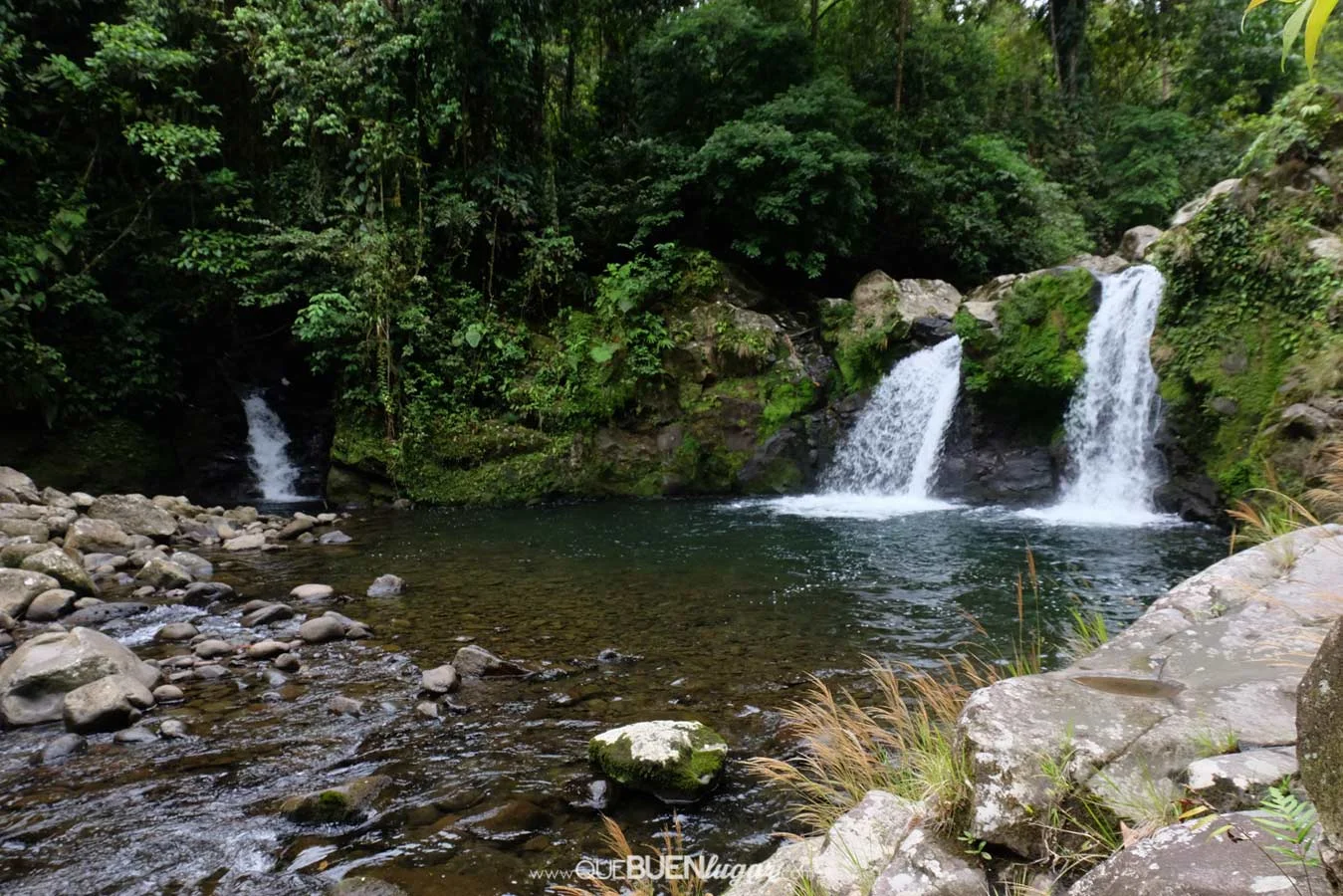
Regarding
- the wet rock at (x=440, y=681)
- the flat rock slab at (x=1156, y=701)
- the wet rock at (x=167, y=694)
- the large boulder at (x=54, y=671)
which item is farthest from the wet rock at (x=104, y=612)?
the flat rock slab at (x=1156, y=701)

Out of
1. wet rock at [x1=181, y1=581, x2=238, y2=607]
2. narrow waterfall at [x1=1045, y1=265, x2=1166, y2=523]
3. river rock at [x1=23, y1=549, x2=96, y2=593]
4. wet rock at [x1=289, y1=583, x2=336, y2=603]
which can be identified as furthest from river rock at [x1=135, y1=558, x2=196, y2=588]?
narrow waterfall at [x1=1045, y1=265, x2=1166, y2=523]

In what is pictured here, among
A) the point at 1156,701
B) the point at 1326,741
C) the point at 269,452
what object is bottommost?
the point at 1156,701

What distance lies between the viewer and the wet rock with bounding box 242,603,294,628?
6258 mm

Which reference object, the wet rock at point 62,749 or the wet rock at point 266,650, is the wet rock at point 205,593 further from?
the wet rock at point 62,749

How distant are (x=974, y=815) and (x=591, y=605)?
4.84 metres

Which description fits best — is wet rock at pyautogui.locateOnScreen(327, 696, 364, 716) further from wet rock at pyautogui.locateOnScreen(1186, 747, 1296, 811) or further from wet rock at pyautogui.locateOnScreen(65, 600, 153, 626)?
wet rock at pyautogui.locateOnScreen(1186, 747, 1296, 811)

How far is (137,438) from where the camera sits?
12.3 m

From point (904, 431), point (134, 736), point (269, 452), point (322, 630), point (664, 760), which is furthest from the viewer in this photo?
point (269, 452)

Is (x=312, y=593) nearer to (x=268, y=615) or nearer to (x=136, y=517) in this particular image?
(x=268, y=615)

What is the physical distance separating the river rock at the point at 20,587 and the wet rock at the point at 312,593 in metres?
1.89

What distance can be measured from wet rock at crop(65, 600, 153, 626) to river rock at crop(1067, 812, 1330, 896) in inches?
286

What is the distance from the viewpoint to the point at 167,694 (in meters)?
4.74

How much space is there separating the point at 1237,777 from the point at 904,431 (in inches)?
449

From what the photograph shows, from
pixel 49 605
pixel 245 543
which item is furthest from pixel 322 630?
pixel 245 543
